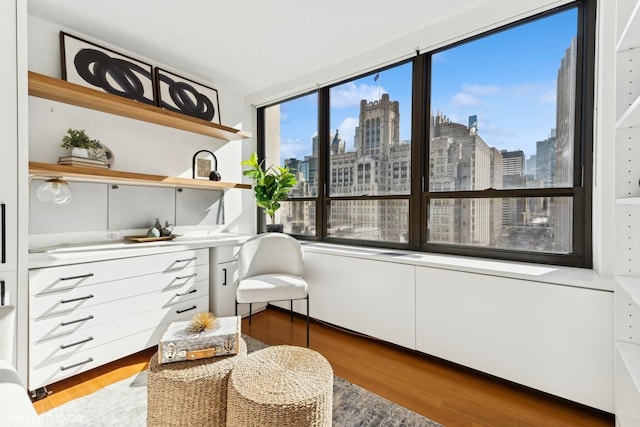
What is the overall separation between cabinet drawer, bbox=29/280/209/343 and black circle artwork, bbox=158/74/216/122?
169 centimetres

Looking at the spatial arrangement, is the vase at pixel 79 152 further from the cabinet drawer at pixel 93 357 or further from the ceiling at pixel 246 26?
the cabinet drawer at pixel 93 357

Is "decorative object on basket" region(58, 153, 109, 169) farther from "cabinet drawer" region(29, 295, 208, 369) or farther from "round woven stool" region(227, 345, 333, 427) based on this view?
"round woven stool" region(227, 345, 333, 427)

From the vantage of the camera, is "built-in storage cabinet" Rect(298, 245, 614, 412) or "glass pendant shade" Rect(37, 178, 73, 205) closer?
"built-in storage cabinet" Rect(298, 245, 614, 412)

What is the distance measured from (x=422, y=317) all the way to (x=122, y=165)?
2782mm

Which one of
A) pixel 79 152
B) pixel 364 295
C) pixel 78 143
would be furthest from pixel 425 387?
pixel 78 143

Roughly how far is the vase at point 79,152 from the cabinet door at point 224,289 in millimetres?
1307

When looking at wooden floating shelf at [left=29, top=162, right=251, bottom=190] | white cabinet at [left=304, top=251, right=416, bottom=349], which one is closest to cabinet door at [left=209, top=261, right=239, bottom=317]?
white cabinet at [left=304, top=251, right=416, bottom=349]

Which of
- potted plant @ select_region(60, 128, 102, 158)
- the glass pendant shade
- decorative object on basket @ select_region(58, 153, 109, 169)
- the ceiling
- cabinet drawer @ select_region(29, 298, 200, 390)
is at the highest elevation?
the ceiling

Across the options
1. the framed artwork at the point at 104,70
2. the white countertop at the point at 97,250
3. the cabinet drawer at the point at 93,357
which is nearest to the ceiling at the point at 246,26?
the framed artwork at the point at 104,70

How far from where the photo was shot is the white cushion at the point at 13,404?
89 cm

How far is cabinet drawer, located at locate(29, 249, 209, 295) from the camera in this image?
5.60 ft

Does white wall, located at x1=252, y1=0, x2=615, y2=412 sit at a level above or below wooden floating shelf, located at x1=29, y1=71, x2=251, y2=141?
below

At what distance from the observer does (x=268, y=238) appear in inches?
109

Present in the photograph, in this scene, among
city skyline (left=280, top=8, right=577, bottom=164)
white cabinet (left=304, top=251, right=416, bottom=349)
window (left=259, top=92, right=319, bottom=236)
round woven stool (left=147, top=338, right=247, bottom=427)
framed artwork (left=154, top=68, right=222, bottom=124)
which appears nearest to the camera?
round woven stool (left=147, top=338, right=247, bottom=427)
